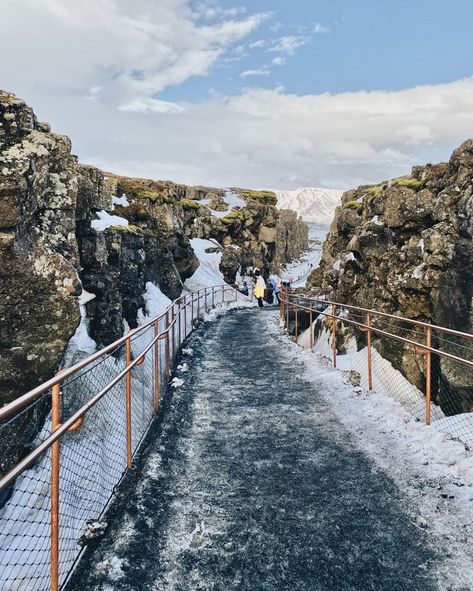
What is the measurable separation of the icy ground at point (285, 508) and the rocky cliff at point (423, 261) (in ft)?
19.7

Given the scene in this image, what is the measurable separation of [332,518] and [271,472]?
1.08 metres

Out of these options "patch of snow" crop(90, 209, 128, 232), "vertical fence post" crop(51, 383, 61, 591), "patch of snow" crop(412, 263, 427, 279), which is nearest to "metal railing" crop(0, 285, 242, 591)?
"vertical fence post" crop(51, 383, 61, 591)

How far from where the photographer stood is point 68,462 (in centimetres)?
768

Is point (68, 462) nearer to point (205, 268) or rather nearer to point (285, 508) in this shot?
point (285, 508)

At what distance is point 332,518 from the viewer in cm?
420

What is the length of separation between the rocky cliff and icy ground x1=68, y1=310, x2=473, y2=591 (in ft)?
19.7

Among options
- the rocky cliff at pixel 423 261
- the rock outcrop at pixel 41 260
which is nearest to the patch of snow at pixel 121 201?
the rock outcrop at pixel 41 260

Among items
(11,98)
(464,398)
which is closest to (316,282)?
(464,398)

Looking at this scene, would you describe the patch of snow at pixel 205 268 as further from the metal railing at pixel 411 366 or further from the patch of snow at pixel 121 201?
the metal railing at pixel 411 366

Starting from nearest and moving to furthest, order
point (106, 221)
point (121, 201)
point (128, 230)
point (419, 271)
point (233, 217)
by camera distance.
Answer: point (419, 271)
point (106, 221)
point (128, 230)
point (121, 201)
point (233, 217)

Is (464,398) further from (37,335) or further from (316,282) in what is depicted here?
(316,282)

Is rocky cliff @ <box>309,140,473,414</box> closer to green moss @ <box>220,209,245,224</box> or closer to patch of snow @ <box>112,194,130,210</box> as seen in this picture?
patch of snow @ <box>112,194,130,210</box>

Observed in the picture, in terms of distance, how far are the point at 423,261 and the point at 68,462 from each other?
11.4 metres

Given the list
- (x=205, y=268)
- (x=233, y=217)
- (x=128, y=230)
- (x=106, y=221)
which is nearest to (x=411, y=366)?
(x=128, y=230)
